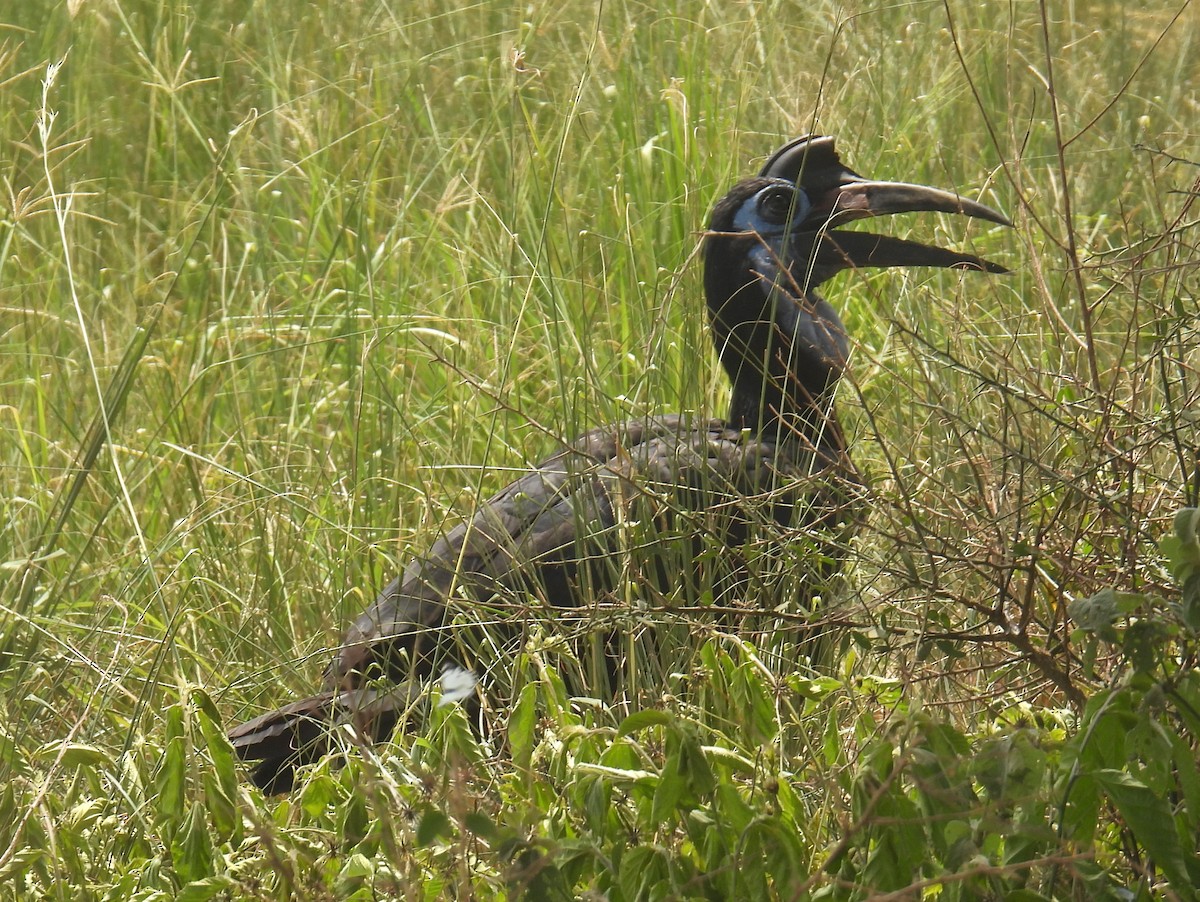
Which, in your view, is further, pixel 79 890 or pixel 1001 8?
pixel 1001 8

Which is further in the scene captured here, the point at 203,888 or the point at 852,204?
the point at 852,204

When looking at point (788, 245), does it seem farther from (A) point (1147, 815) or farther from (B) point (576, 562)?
(A) point (1147, 815)

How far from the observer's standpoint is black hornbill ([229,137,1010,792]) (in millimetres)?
2260

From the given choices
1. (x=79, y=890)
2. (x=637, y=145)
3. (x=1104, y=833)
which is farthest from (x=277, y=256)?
(x=1104, y=833)

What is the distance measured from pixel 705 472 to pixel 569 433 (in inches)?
16.3

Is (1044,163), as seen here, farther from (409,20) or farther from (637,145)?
(409,20)

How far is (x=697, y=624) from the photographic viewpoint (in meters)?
1.87

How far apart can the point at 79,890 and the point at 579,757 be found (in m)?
0.59

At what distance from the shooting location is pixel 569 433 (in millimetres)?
2633

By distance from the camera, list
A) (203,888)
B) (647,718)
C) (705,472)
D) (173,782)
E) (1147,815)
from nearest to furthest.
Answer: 1. (1147,815)
2. (647,718)
3. (203,888)
4. (173,782)
5. (705,472)

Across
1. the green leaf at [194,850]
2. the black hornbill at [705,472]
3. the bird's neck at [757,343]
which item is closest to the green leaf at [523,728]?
the black hornbill at [705,472]

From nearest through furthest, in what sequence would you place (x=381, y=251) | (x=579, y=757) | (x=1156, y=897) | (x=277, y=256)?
1. (x=1156, y=897)
2. (x=579, y=757)
3. (x=381, y=251)
4. (x=277, y=256)

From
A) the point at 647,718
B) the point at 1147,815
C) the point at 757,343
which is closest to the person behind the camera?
the point at 1147,815

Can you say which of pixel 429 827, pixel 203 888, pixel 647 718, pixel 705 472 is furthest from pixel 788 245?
pixel 429 827
